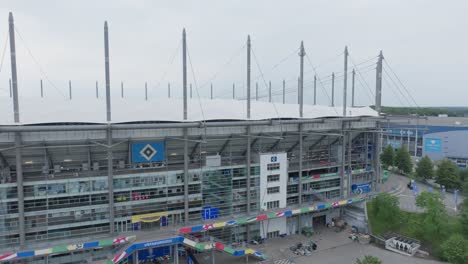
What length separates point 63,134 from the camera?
29219 millimetres

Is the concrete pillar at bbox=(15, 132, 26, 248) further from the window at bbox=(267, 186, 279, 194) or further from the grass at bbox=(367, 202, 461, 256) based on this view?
the grass at bbox=(367, 202, 461, 256)

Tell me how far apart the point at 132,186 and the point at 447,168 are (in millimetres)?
52181

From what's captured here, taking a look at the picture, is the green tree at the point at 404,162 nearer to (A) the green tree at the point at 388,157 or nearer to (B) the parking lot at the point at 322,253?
(A) the green tree at the point at 388,157

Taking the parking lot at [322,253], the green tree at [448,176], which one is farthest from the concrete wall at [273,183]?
the green tree at [448,176]

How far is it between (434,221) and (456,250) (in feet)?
21.6

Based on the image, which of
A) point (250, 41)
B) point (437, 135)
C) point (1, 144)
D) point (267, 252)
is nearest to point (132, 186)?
point (1, 144)

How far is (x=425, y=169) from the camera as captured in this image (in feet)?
193

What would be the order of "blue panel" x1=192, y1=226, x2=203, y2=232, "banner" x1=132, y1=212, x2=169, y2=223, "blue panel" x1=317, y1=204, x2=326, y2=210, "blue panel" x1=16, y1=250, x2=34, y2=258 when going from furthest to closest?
1. "blue panel" x1=317, y1=204, x2=326, y2=210
2. "blue panel" x1=192, y1=226, x2=203, y2=232
3. "banner" x1=132, y1=212, x2=169, y2=223
4. "blue panel" x1=16, y1=250, x2=34, y2=258

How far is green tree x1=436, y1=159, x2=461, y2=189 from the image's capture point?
54.0 meters

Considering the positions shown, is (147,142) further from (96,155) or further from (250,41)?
(250,41)

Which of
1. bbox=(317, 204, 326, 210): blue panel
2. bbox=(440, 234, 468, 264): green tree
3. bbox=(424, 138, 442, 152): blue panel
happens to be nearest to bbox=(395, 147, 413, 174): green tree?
bbox=(424, 138, 442, 152): blue panel

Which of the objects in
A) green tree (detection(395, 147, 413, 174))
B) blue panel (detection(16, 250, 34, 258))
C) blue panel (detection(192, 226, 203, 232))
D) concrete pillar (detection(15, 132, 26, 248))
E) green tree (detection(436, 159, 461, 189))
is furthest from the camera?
green tree (detection(395, 147, 413, 174))

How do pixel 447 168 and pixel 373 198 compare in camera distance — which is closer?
pixel 373 198

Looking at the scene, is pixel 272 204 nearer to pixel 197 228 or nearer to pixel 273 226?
pixel 273 226
